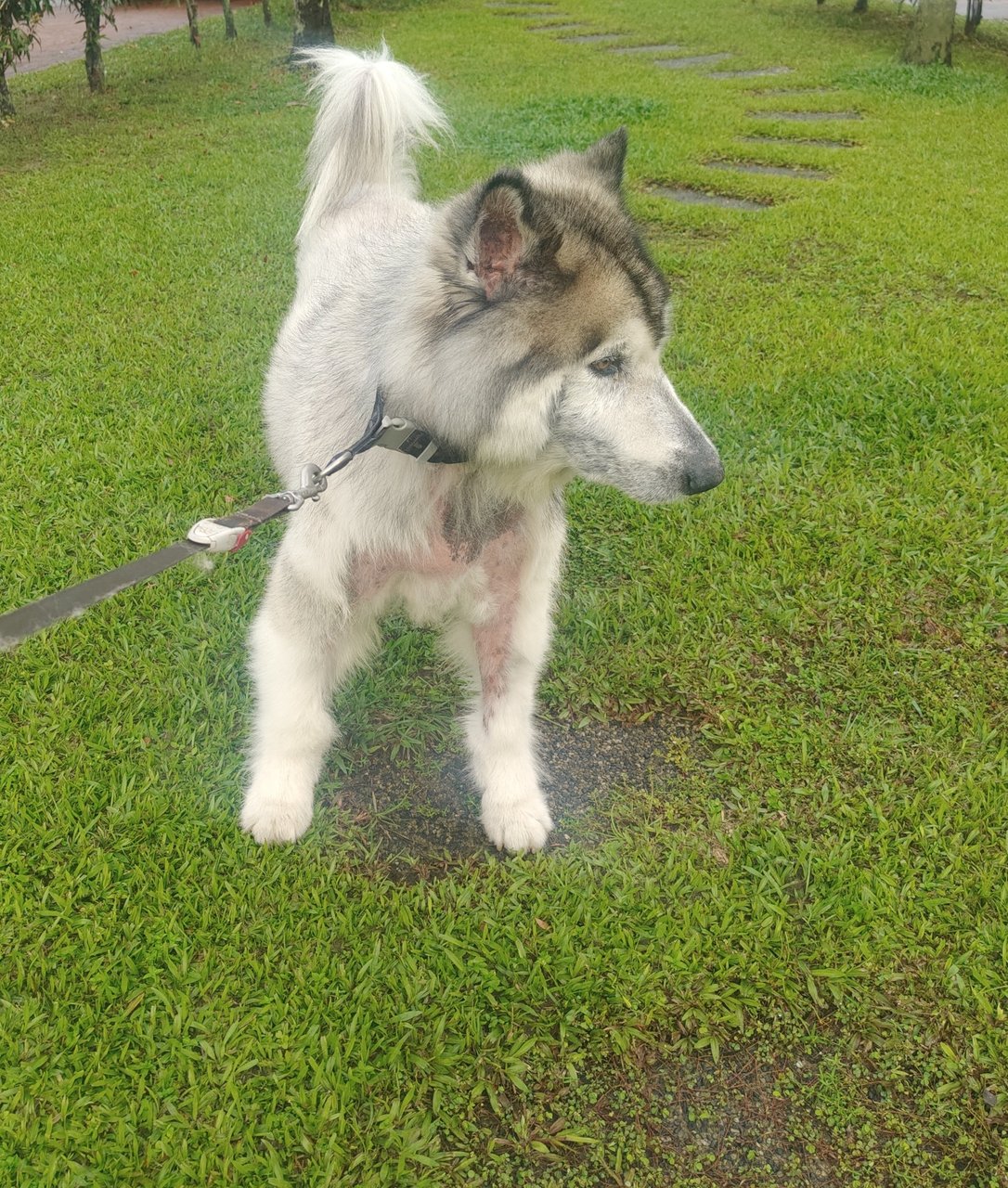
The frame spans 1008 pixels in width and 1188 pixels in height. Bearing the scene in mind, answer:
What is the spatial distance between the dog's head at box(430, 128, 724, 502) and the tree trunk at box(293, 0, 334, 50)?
10647mm

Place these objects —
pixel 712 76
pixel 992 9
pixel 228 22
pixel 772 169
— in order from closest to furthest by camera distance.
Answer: pixel 772 169
pixel 712 76
pixel 228 22
pixel 992 9

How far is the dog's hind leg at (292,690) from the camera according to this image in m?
2.18

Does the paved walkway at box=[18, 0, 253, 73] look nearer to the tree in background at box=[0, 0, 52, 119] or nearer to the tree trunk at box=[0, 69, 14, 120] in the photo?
the tree trunk at box=[0, 69, 14, 120]

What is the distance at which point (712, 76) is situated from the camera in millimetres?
10578

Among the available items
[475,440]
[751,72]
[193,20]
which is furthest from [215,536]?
[193,20]

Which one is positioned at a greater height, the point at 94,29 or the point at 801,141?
the point at 94,29

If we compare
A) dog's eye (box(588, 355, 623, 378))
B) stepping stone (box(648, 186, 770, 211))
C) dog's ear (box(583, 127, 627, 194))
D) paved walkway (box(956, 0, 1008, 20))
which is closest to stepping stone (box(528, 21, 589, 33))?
paved walkway (box(956, 0, 1008, 20))

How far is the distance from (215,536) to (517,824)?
Answer: 1.14m

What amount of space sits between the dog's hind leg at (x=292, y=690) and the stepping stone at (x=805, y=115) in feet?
27.3

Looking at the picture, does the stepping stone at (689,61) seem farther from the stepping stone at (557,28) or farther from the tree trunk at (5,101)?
the tree trunk at (5,101)

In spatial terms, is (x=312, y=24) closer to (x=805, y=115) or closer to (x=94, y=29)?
(x=94, y=29)

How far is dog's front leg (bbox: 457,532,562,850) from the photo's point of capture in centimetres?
222

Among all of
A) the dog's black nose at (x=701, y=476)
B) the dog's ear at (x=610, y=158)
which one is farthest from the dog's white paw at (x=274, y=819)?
the dog's ear at (x=610, y=158)

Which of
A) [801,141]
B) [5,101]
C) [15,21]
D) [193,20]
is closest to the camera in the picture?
[15,21]
